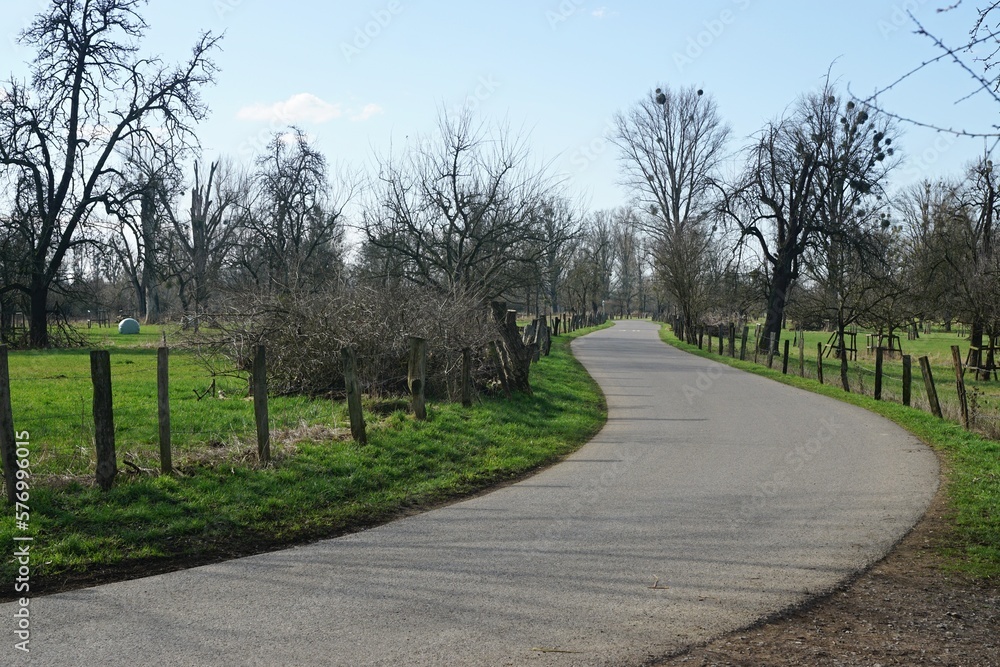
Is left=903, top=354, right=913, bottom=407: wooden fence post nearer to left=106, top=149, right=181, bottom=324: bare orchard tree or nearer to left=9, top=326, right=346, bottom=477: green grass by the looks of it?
left=9, top=326, right=346, bottom=477: green grass

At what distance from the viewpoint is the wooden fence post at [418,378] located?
1126 centimetres

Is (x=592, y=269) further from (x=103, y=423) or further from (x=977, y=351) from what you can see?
(x=103, y=423)

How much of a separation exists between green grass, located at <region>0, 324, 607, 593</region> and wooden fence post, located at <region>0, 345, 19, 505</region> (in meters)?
0.21

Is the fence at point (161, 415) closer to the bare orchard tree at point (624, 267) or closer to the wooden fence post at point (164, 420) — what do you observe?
the wooden fence post at point (164, 420)

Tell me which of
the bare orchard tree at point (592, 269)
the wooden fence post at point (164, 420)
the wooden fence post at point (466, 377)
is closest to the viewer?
the wooden fence post at point (164, 420)

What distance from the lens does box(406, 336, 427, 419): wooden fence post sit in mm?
11258

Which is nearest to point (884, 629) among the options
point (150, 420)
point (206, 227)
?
point (150, 420)

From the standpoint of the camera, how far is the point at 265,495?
728 cm

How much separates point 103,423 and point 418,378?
4877 mm

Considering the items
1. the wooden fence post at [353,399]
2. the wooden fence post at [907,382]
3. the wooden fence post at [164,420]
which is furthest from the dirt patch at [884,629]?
the wooden fence post at [907,382]

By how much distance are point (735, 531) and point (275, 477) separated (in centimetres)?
420

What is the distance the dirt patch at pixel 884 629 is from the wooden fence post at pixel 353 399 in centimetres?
571

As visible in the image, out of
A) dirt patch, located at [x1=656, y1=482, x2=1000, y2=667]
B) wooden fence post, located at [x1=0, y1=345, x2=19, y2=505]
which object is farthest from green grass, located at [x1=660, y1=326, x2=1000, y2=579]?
wooden fence post, located at [x1=0, y1=345, x2=19, y2=505]

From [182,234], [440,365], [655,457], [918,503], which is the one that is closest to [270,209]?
[182,234]
